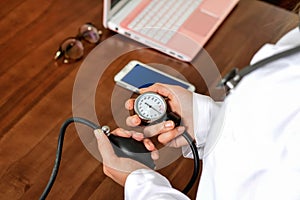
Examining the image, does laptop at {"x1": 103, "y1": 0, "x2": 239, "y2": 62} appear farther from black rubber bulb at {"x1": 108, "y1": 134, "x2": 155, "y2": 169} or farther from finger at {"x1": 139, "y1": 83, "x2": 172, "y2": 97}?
black rubber bulb at {"x1": 108, "y1": 134, "x2": 155, "y2": 169}

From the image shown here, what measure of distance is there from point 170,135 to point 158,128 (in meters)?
0.03

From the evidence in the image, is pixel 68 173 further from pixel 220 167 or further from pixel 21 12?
pixel 21 12

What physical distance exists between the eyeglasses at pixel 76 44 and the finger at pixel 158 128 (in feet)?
0.95

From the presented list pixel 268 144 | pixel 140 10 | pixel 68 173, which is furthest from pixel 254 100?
pixel 140 10

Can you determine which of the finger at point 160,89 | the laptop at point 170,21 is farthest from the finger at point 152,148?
the laptop at point 170,21

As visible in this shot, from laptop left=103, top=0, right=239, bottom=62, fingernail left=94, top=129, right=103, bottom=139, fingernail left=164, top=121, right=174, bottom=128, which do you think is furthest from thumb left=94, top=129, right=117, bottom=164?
laptop left=103, top=0, right=239, bottom=62

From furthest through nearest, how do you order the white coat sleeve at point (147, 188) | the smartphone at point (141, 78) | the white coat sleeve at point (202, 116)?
the smartphone at point (141, 78)
the white coat sleeve at point (202, 116)
the white coat sleeve at point (147, 188)

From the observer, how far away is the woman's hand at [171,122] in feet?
2.93

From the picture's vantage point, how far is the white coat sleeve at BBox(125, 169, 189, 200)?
2.65 ft

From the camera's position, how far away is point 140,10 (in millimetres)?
1199

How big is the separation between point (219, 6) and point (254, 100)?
0.62 metres

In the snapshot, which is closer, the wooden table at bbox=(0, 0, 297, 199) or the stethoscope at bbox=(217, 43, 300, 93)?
the stethoscope at bbox=(217, 43, 300, 93)

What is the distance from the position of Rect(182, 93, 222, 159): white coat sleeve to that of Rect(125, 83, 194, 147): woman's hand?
12 mm

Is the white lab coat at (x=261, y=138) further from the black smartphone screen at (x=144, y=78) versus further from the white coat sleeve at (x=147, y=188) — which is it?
the black smartphone screen at (x=144, y=78)
